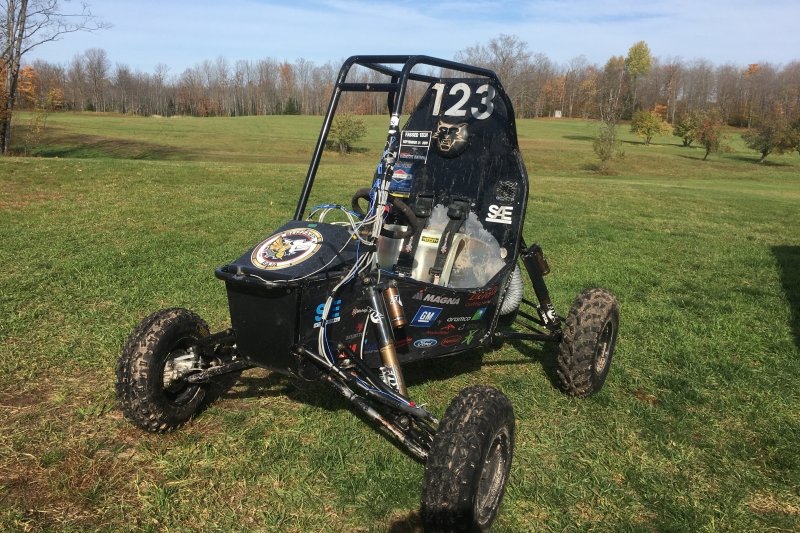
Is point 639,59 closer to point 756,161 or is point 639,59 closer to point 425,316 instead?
point 756,161

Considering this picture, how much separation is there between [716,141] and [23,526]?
59.0 metres

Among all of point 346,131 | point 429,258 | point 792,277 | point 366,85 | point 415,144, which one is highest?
point 346,131

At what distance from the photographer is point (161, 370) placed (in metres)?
4.19

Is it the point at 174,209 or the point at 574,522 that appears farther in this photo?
the point at 174,209

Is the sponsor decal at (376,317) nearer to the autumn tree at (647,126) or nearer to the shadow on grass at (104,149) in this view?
the shadow on grass at (104,149)

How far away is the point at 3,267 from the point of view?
8641 mm

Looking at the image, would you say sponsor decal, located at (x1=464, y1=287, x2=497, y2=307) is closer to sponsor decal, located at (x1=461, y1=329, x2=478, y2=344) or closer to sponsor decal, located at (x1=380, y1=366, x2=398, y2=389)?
sponsor decal, located at (x1=461, y1=329, x2=478, y2=344)

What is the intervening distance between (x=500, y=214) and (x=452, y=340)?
5.25 feet

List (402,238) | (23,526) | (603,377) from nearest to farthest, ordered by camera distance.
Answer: (23,526) → (402,238) → (603,377)

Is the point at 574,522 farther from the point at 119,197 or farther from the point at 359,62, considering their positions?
the point at 119,197

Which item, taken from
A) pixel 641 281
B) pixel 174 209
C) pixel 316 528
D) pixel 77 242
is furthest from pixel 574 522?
pixel 174 209

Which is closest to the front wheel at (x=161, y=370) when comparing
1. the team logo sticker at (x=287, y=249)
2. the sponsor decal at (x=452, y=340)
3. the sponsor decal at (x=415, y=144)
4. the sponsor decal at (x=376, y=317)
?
the team logo sticker at (x=287, y=249)

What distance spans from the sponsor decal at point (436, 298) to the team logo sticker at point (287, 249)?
2.76ft

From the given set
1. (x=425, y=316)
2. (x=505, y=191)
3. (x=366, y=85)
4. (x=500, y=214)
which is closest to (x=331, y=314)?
(x=425, y=316)
